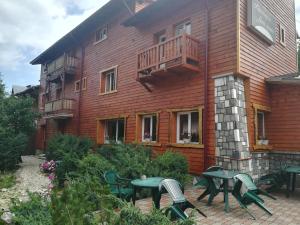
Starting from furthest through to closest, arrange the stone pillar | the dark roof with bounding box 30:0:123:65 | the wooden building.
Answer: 1. the dark roof with bounding box 30:0:123:65
2. the wooden building
3. the stone pillar

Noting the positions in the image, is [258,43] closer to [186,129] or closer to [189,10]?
[189,10]

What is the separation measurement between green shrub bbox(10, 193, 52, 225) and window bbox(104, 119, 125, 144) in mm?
9090

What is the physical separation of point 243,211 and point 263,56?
6416 mm

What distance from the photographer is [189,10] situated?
36.5ft

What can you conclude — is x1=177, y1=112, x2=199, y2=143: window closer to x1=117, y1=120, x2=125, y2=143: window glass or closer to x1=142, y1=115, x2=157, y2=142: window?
x1=142, y1=115, x2=157, y2=142: window

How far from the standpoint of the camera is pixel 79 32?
60.4 ft

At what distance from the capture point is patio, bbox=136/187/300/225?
18.1 feet

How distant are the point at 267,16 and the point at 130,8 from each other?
22.2 ft

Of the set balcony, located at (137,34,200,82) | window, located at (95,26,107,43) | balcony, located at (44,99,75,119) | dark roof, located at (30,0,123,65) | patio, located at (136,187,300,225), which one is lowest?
patio, located at (136,187,300,225)

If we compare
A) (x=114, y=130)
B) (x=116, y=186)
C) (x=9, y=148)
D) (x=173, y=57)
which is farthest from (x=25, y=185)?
(x=173, y=57)

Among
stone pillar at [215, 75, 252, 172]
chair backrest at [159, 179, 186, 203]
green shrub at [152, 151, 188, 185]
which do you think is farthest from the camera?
stone pillar at [215, 75, 252, 172]

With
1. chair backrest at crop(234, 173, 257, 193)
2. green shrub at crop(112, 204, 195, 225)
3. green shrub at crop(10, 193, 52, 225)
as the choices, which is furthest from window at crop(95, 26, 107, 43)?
green shrub at crop(112, 204, 195, 225)

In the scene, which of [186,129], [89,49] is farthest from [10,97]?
[186,129]

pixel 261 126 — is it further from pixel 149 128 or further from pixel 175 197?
pixel 175 197
